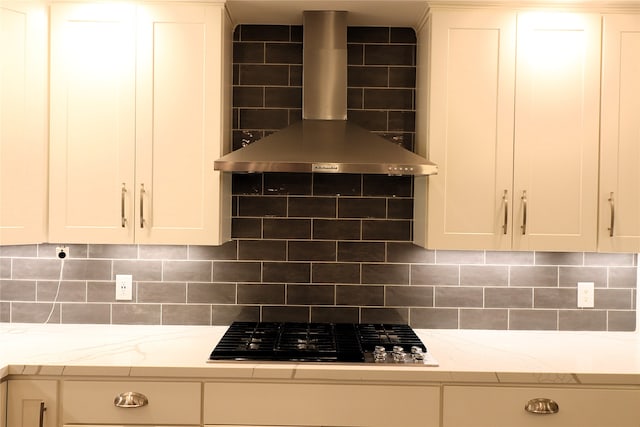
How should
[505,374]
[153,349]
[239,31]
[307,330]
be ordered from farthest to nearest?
[239,31] → [307,330] → [153,349] → [505,374]

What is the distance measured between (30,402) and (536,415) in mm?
1870

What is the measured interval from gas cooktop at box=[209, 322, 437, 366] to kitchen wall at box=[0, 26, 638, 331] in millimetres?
159

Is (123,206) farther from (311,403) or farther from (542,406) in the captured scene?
(542,406)

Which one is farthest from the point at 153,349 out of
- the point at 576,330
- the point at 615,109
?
the point at 615,109

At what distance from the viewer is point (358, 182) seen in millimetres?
2752

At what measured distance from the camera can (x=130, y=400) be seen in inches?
80.4

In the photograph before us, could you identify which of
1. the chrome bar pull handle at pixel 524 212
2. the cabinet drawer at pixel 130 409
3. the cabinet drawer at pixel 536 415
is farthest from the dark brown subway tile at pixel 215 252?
the chrome bar pull handle at pixel 524 212

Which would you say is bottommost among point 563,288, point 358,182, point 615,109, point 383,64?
point 563,288

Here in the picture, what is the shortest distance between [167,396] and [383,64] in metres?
1.80

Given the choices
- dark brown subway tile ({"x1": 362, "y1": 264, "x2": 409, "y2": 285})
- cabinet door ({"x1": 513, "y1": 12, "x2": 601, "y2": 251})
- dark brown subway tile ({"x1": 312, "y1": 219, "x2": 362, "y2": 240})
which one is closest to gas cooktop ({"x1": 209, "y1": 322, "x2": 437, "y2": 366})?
dark brown subway tile ({"x1": 362, "y1": 264, "x2": 409, "y2": 285})

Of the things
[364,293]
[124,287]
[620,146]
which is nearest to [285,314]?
[364,293]

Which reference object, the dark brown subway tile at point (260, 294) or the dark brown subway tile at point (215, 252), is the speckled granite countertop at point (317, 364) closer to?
the dark brown subway tile at point (260, 294)

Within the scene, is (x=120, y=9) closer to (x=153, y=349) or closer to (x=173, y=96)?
(x=173, y=96)

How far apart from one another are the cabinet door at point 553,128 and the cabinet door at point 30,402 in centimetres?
194
